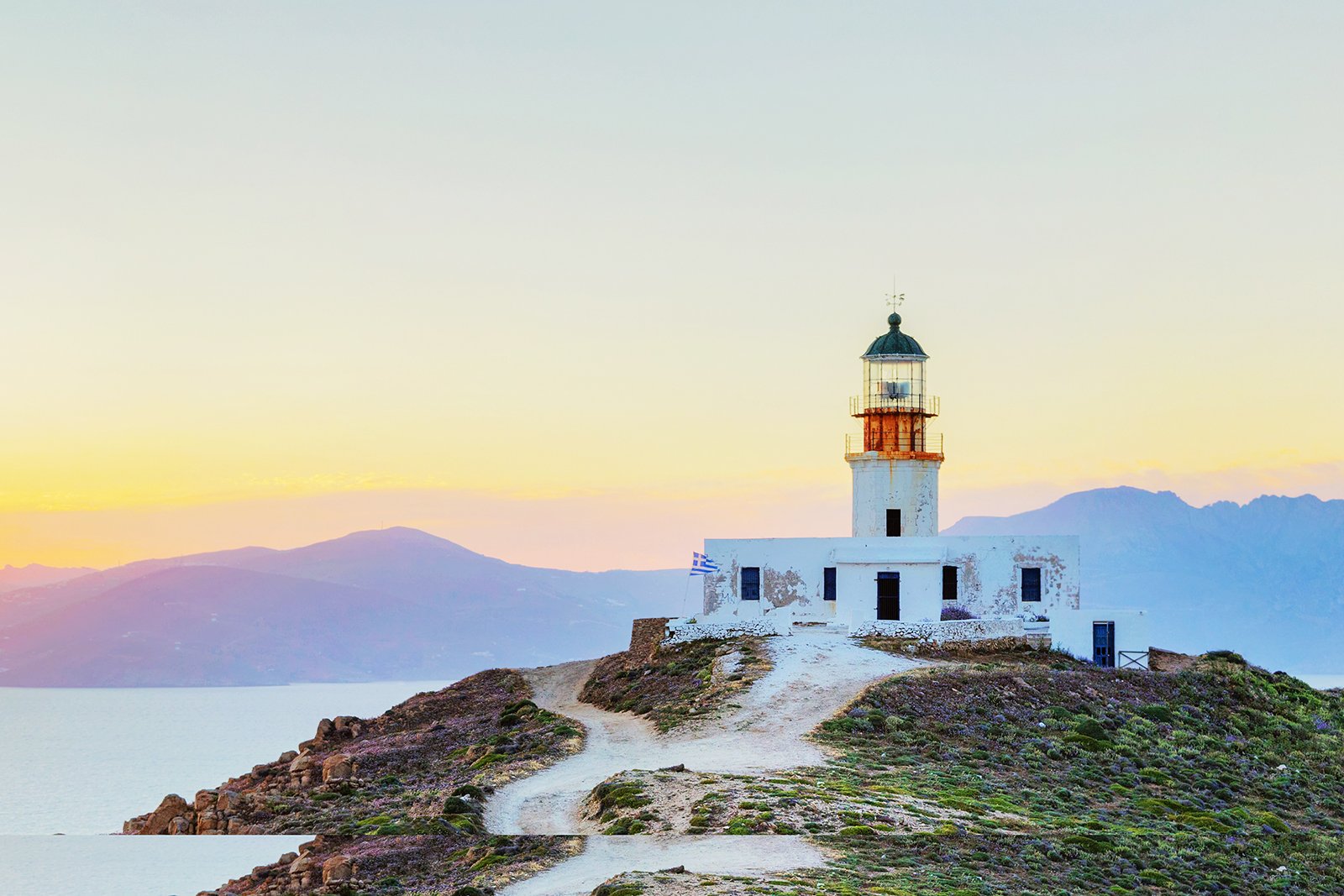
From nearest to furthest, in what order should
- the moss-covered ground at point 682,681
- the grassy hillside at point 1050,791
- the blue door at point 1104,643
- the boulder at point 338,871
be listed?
1. the grassy hillside at point 1050,791
2. the boulder at point 338,871
3. the moss-covered ground at point 682,681
4. the blue door at point 1104,643

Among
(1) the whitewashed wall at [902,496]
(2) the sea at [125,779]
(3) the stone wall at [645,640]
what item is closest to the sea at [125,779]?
(2) the sea at [125,779]

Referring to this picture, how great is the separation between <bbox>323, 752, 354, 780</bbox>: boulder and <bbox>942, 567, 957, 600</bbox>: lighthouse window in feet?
64.8

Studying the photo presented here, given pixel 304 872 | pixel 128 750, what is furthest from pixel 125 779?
pixel 304 872

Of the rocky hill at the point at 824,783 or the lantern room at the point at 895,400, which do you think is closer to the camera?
the rocky hill at the point at 824,783

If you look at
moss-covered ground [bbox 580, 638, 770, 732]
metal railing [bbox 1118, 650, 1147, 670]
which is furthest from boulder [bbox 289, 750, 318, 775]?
metal railing [bbox 1118, 650, 1147, 670]

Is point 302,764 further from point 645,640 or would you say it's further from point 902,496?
point 902,496

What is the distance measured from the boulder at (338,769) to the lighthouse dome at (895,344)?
78.4 ft

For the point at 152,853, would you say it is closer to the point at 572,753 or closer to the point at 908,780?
the point at 572,753

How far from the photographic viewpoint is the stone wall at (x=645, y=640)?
46688 millimetres

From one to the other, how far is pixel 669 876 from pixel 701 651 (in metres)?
22.9

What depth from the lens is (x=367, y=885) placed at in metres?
24.3

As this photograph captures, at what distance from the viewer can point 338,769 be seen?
1404 inches

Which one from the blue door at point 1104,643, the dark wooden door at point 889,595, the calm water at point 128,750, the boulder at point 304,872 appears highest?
the dark wooden door at point 889,595

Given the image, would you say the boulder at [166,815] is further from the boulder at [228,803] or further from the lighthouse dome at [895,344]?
the lighthouse dome at [895,344]
